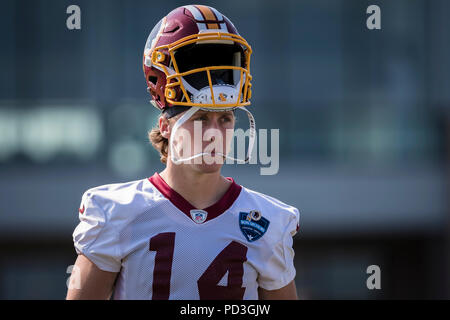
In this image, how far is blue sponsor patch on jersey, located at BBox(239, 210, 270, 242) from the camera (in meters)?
3.05

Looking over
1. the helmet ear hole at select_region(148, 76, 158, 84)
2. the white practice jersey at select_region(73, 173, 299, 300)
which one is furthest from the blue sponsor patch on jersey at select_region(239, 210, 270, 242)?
the helmet ear hole at select_region(148, 76, 158, 84)

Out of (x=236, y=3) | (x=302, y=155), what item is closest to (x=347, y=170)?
(x=302, y=155)

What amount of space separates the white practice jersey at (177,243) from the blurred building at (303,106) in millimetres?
8568

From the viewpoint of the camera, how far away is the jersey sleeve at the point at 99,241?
9.46 ft

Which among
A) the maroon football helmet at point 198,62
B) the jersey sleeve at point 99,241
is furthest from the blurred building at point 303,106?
the jersey sleeve at point 99,241

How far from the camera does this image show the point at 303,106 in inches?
479

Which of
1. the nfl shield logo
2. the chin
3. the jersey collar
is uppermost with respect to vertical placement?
the chin

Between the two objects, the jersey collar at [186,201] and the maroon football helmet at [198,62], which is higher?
the maroon football helmet at [198,62]

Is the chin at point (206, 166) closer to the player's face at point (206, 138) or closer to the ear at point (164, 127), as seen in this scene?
the player's face at point (206, 138)

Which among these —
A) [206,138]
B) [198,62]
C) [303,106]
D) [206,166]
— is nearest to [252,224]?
[206,166]

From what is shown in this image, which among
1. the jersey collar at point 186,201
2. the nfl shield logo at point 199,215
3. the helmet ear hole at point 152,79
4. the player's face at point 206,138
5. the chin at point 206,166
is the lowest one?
the nfl shield logo at point 199,215

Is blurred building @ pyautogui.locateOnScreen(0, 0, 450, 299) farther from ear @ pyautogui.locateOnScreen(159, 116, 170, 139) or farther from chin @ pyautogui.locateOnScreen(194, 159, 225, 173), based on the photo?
chin @ pyautogui.locateOnScreen(194, 159, 225, 173)
